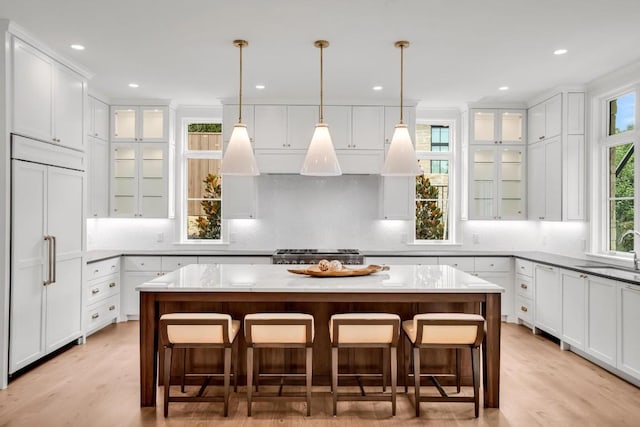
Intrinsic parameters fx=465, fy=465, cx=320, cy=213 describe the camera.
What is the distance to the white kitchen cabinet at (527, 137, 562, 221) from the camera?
5.05 metres

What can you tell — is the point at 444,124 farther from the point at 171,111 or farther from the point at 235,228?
the point at 171,111

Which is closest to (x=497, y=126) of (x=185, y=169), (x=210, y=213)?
(x=210, y=213)

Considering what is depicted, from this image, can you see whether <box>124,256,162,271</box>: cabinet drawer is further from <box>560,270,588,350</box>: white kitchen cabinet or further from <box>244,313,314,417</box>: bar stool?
<box>560,270,588,350</box>: white kitchen cabinet

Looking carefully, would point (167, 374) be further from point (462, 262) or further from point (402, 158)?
point (462, 262)

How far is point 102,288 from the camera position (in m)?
5.08

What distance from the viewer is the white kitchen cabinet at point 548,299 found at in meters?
4.57

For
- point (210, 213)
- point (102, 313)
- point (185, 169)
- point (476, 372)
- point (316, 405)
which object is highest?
point (185, 169)

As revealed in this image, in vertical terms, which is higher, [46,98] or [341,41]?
[341,41]

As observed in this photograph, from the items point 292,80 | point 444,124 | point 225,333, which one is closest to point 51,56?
point 292,80

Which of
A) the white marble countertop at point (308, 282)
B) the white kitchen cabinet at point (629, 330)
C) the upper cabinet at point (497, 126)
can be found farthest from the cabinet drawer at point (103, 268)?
the white kitchen cabinet at point (629, 330)

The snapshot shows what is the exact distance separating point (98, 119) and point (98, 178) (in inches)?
27.3

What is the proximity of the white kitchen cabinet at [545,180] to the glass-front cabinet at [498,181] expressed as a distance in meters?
0.14

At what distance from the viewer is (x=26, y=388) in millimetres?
3445

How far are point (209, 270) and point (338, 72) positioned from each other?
2290 mm
